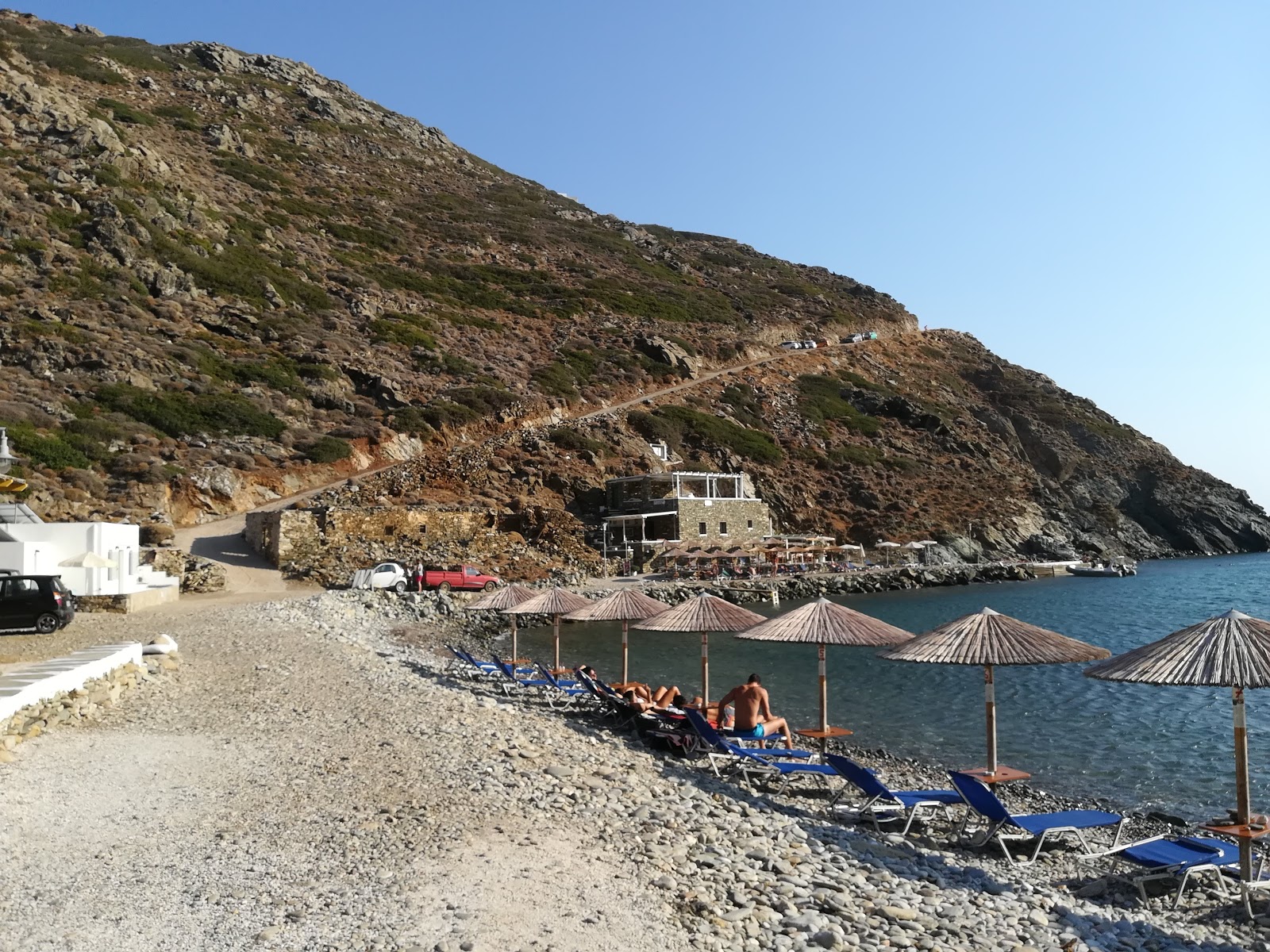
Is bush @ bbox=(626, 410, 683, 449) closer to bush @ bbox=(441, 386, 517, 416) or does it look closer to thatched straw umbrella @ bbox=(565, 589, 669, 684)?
bush @ bbox=(441, 386, 517, 416)

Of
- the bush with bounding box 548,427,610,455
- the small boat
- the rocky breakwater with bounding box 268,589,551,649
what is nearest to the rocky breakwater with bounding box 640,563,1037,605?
the small boat

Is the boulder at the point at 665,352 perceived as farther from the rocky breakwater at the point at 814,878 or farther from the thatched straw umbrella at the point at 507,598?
the rocky breakwater at the point at 814,878

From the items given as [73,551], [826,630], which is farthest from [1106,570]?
[73,551]

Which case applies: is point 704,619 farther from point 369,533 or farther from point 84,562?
point 369,533

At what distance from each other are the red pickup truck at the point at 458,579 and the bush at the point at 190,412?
48.6 feet

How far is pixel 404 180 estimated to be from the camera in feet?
336

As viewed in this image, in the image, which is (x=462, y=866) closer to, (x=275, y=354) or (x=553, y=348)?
(x=275, y=354)

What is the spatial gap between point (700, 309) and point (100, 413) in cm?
6156

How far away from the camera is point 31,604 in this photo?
18719 millimetres

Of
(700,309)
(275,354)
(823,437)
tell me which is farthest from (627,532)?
(700,309)

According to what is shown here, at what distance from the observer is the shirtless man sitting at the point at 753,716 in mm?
12492

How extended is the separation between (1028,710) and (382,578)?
2357 cm

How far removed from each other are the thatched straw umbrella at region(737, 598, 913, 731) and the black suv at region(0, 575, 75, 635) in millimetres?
14898

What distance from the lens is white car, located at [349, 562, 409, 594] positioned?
1321 inches
